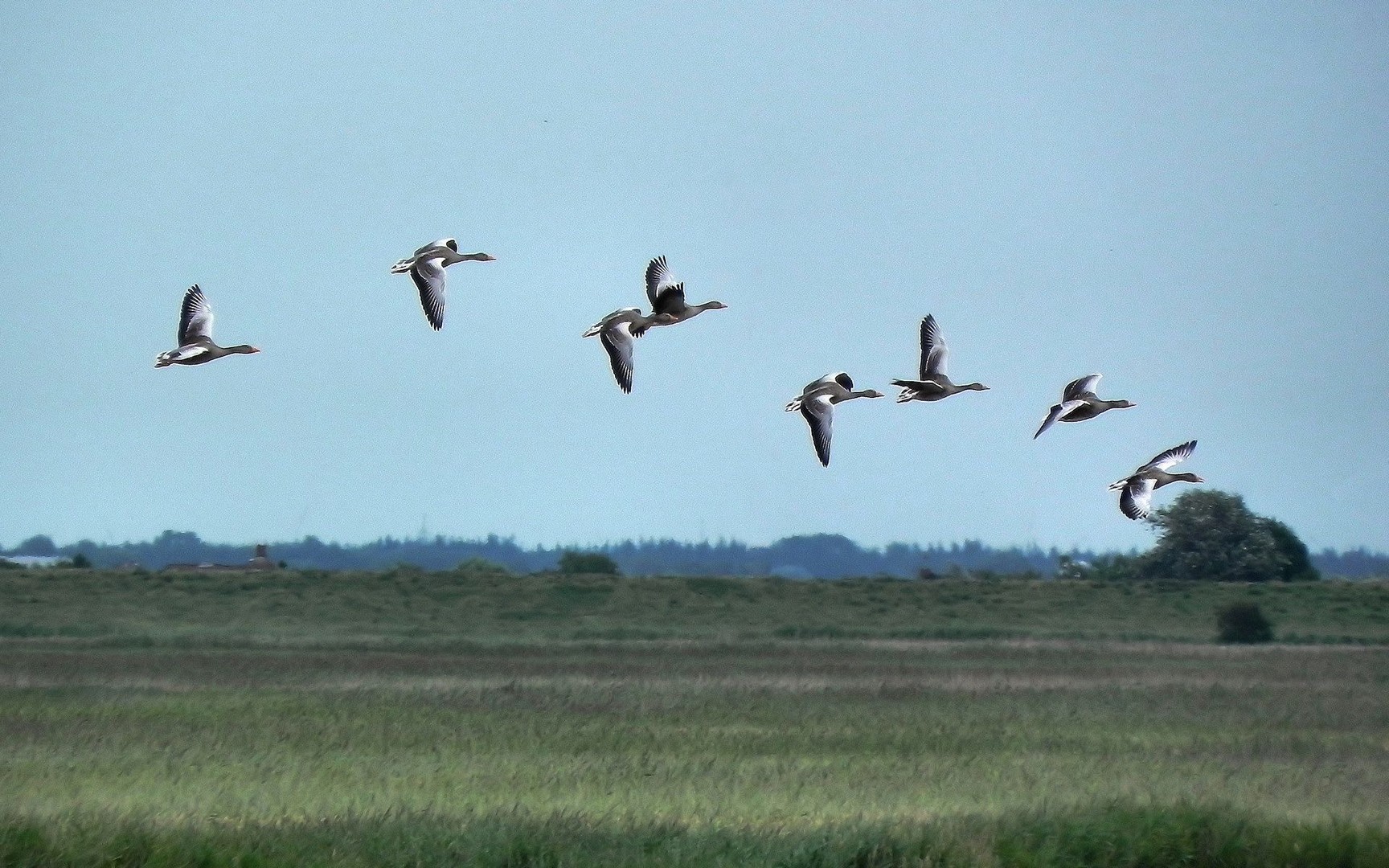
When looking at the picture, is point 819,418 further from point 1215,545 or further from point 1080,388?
point 1215,545

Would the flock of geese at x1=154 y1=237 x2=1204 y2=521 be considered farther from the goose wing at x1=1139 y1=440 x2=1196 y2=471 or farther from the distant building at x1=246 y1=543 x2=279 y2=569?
the distant building at x1=246 y1=543 x2=279 y2=569

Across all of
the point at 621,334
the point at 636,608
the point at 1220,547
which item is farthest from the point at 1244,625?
the point at 621,334

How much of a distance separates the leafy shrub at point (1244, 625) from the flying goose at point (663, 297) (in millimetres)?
44744

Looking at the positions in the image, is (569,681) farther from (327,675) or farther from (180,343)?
(180,343)

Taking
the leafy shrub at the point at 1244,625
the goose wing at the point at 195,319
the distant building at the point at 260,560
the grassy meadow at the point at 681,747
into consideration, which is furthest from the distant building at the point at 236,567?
the goose wing at the point at 195,319

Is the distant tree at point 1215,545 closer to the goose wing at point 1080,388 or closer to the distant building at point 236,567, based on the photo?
the distant building at point 236,567

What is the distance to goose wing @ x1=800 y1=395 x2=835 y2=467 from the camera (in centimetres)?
1220

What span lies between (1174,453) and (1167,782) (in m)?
8.07

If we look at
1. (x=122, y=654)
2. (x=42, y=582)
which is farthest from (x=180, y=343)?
(x=42, y=582)

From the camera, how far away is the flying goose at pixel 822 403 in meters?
12.2

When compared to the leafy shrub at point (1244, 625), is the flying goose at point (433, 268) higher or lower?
higher

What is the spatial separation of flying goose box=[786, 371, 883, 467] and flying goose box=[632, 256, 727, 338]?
110cm

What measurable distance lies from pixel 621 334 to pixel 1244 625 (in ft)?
149

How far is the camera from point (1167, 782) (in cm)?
2009
